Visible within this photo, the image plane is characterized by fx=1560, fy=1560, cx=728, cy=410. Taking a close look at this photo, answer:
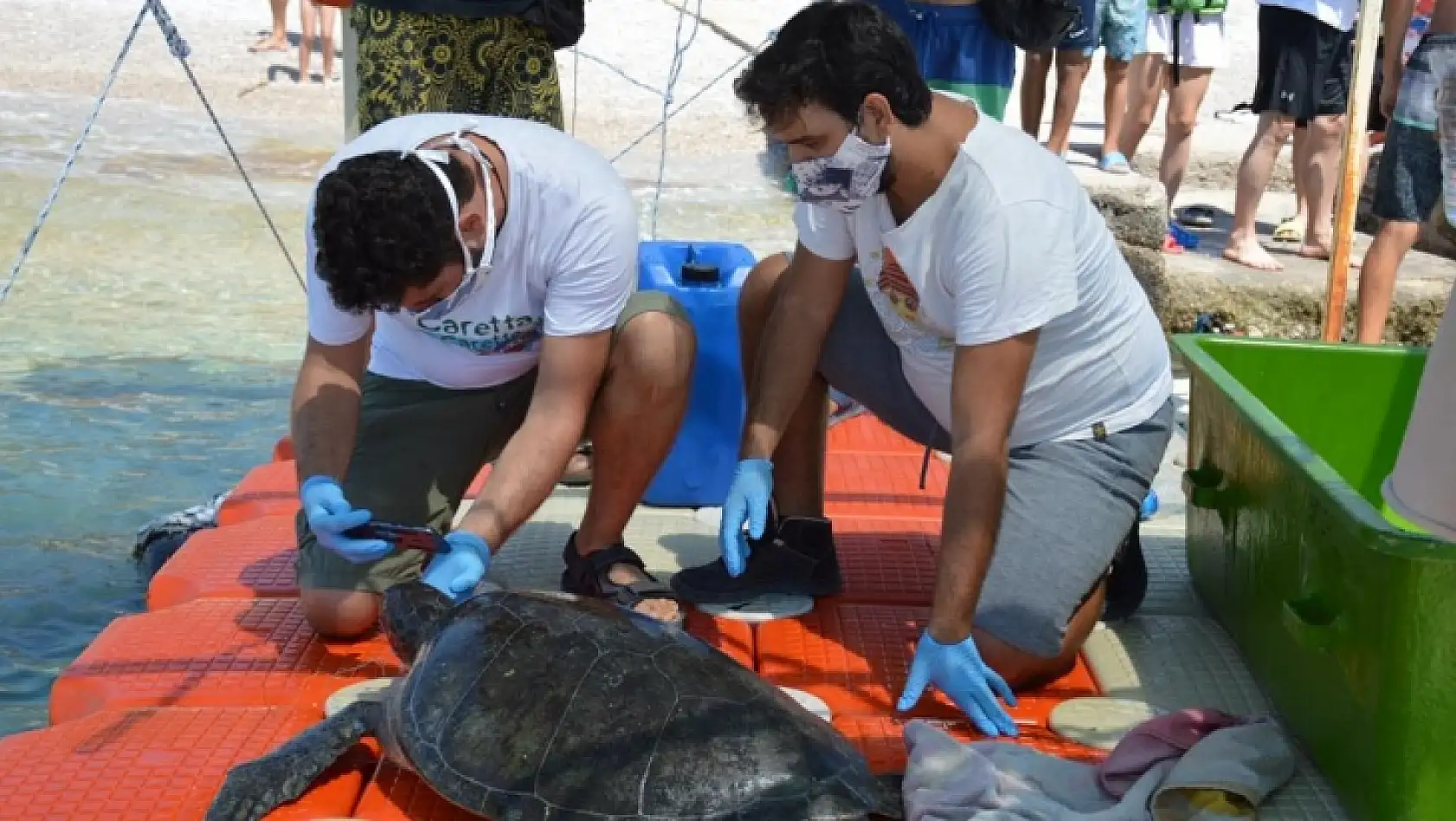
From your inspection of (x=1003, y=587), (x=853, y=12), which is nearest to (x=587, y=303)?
(x=853, y=12)

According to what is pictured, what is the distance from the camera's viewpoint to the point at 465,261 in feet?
8.84

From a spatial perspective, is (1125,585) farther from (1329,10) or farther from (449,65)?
(1329,10)

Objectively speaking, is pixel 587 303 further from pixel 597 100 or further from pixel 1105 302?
pixel 597 100

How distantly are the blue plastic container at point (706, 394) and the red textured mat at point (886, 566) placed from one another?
0.36 meters

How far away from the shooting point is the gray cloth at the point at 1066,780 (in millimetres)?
2303

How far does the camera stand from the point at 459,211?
8.86 ft

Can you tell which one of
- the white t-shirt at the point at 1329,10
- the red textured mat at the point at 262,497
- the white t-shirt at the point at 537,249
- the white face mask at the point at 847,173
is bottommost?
the red textured mat at the point at 262,497

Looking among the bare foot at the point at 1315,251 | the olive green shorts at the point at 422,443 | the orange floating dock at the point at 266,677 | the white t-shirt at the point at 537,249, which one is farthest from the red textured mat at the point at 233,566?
the bare foot at the point at 1315,251

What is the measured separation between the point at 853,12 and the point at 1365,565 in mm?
1246

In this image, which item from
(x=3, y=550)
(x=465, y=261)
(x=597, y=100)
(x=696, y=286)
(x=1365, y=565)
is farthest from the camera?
(x=597, y=100)

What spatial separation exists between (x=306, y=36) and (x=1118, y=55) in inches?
290

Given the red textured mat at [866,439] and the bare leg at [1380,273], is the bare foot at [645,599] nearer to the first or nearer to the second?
the red textured mat at [866,439]

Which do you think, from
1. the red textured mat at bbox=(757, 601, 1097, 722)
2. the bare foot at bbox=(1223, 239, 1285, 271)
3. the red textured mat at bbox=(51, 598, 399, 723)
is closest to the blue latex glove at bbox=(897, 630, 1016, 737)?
the red textured mat at bbox=(757, 601, 1097, 722)

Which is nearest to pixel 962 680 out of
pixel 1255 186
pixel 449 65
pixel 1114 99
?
pixel 449 65
